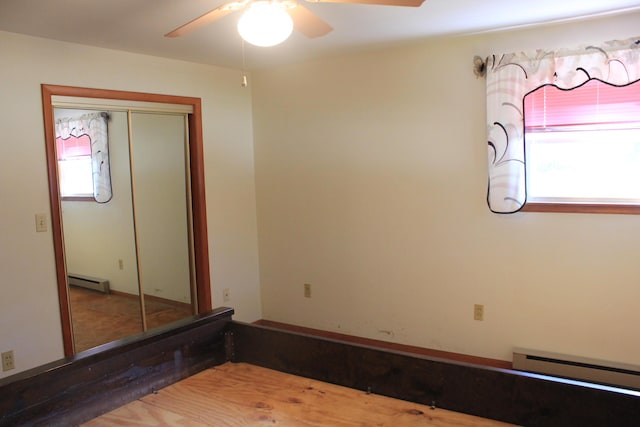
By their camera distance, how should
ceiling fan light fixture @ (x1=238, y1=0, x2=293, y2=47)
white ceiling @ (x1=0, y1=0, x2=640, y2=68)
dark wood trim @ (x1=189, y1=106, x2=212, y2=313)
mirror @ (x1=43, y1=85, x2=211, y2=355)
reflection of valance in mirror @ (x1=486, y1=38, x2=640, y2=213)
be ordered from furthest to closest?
dark wood trim @ (x1=189, y1=106, x2=212, y2=313)
mirror @ (x1=43, y1=85, x2=211, y2=355)
reflection of valance in mirror @ (x1=486, y1=38, x2=640, y2=213)
white ceiling @ (x1=0, y1=0, x2=640, y2=68)
ceiling fan light fixture @ (x1=238, y1=0, x2=293, y2=47)

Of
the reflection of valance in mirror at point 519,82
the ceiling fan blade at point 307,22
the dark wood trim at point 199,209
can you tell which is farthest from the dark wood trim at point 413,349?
the ceiling fan blade at point 307,22

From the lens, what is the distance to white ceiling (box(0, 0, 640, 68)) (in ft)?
7.52

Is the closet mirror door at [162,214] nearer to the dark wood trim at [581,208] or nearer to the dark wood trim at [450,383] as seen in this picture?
the dark wood trim at [450,383]

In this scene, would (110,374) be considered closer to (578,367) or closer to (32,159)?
(32,159)

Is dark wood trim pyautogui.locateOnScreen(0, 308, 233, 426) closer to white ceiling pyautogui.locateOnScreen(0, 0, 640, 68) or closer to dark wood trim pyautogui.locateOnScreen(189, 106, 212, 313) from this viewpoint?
white ceiling pyautogui.locateOnScreen(0, 0, 640, 68)

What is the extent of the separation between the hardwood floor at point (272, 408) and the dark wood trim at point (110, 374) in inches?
1.9

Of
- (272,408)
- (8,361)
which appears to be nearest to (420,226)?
(272,408)

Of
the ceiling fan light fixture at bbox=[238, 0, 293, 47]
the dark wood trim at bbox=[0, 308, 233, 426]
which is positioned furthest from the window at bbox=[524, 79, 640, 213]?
the dark wood trim at bbox=[0, 308, 233, 426]

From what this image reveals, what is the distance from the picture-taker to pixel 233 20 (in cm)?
254

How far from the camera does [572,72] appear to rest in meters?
2.65

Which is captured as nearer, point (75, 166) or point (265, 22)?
point (265, 22)

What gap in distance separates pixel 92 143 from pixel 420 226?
2346mm

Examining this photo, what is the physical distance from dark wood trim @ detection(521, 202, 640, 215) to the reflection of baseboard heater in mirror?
2891 mm

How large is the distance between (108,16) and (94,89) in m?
0.74
